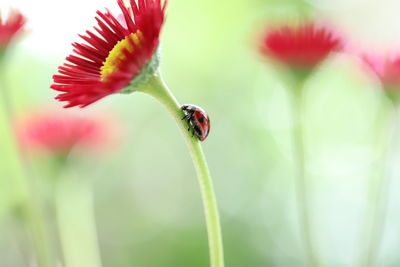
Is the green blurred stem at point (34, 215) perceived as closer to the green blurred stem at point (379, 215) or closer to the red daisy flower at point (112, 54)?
the red daisy flower at point (112, 54)

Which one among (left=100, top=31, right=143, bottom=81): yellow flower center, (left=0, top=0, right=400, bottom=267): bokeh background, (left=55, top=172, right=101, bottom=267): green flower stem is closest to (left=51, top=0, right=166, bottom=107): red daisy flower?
(left=100, top=31, right=143, bottom=81): yellow flower center

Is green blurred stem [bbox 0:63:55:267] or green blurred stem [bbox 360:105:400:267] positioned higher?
green blurred stem [bbox 0:63:55:267]

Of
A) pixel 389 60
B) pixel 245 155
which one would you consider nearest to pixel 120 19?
pixel 389 60

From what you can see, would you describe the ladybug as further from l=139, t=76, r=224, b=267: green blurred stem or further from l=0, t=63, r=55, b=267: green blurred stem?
l=0, t=63, r=55, b=267: green blurred stem

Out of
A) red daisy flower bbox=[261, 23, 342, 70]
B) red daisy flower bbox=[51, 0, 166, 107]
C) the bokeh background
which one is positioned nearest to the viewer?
red daisy flower bbox=[51, 0, 166, 107]

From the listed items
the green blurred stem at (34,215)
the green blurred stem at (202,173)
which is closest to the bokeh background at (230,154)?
the green blurred stem at (34,215)

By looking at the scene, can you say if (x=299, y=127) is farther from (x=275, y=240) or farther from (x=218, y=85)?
(x=218, y=85)
